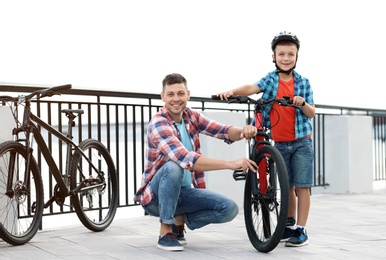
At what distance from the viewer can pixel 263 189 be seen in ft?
14.2

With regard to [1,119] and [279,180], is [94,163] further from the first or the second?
[279,180]

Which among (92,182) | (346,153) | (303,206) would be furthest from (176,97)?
(346,153)

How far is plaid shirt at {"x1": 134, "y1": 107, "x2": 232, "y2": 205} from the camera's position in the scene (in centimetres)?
419

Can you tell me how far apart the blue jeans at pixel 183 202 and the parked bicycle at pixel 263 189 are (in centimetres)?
14

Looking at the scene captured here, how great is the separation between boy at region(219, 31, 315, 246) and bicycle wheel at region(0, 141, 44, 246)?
148 centimetres

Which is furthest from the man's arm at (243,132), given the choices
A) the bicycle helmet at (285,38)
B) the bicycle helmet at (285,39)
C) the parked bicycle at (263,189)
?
the bicycle helmet at (285,38)

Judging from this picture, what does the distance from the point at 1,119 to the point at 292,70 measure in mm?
2093

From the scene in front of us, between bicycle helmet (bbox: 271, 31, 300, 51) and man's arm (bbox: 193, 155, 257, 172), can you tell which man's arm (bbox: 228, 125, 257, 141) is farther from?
bicycle helmet (bbox: 271, 31, 300, 51)

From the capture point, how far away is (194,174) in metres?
4.57

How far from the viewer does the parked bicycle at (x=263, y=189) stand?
165 inches

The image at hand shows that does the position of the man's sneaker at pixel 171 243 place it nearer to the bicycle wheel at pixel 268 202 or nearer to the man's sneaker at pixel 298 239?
the bicycle wheel at pixel 268 202

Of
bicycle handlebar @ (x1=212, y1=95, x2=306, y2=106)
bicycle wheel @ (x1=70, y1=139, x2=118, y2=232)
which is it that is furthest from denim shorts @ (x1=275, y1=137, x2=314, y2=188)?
bicycle wheel @ (x1=70, y1=139, x2=118, y2=232)

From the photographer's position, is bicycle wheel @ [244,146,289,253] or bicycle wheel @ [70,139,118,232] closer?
bicycle wheel @ [244,146,289,253]

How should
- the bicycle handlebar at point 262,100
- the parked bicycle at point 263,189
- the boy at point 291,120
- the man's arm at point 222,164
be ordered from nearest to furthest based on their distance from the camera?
the man's arm at point 222,164 < the parked bicycle at point 263,189 < the bicycle handlebar at point 262,100 < the boy at point 291,120
